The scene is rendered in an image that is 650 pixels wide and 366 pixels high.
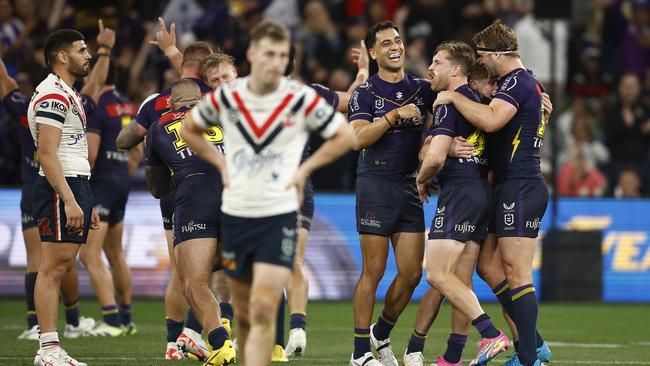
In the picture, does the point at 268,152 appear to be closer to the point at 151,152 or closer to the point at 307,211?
the point at 151,152

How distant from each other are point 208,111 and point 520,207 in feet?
9.28

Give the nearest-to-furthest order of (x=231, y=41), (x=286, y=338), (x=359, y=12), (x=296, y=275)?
(x=296, y=275), (x=286, y=338), (x=231, y=41), (x=359, y=12)

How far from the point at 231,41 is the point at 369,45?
9.73 metres

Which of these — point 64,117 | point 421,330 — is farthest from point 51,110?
point 421,330

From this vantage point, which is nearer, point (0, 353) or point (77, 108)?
point (77, 108)

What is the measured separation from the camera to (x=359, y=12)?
21.6m

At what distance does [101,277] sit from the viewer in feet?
42.6

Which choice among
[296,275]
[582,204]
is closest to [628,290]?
[582,204]

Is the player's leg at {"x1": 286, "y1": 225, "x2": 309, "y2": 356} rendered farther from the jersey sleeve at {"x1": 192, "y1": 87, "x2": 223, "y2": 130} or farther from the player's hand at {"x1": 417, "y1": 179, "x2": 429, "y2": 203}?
the jersey sleeve at {"x1": 192, "y1": 87, "x2": 223, "y2": 130}

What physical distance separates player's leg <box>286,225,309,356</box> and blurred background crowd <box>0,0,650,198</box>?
6930mm

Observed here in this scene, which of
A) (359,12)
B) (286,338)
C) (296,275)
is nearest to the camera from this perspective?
(296,275)

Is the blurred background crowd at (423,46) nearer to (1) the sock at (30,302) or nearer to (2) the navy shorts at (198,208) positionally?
(1) the sock at (30,302)

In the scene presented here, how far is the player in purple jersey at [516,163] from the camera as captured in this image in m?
9.02

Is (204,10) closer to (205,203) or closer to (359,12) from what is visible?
(359,12)
